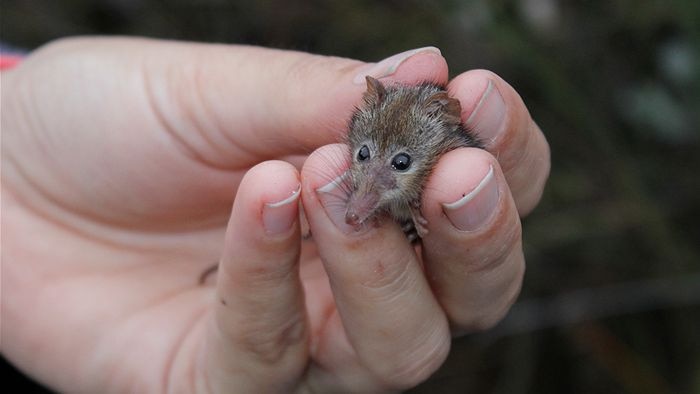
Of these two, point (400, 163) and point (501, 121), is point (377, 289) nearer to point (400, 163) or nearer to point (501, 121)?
point (400, 163)

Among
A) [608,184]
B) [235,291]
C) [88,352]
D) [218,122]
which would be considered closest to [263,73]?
[218,122]

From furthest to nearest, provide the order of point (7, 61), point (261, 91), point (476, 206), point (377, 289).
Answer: point (7, 61)
point (261, 91)
point (377, 289)
point (476, 206)

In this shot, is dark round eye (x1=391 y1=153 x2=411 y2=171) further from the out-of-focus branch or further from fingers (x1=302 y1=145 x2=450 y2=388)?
the out-of-focus branch

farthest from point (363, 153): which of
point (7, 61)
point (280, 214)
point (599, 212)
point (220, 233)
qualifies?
point (7, 61)

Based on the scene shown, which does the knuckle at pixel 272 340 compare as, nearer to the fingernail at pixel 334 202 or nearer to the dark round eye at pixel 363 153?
the fingernail at pixel 334 202

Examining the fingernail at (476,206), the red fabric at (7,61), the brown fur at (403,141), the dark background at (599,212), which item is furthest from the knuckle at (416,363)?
the red fabric at (7,61)
